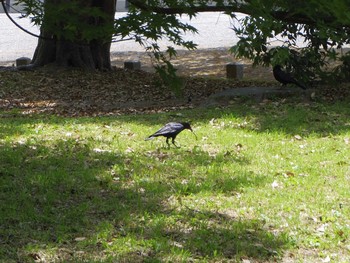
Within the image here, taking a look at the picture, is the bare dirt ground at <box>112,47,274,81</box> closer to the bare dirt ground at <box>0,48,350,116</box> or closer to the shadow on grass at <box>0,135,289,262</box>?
the bare dirt ground at <box>0,48,350,116</box>

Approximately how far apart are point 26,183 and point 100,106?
615cm

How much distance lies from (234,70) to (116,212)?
35.6 feet

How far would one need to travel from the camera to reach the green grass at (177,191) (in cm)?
602

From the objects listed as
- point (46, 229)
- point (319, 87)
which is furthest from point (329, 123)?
point (46, 229)

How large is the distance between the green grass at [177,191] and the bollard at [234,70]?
6114 mm

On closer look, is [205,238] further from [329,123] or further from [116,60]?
[116,60]

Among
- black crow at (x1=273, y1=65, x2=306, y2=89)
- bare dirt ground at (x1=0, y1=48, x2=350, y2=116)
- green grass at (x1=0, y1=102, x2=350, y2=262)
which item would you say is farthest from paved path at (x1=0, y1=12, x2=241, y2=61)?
green grass at (x1=0, y1=102, x2=350, y2=262)

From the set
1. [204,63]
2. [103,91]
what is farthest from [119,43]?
[103,91]

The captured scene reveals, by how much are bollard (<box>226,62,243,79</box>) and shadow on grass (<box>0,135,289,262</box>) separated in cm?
838

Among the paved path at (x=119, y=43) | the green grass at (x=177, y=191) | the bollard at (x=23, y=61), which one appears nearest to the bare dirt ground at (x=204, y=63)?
the paved path at (x=119, y=43)

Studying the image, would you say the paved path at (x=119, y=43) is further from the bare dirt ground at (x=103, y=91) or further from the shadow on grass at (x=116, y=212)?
the shadow on grass at (x=116, y=212)

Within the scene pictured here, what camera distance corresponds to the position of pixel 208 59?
21.1m

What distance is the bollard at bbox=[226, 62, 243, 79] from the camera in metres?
17.2

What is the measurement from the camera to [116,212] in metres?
6.82
